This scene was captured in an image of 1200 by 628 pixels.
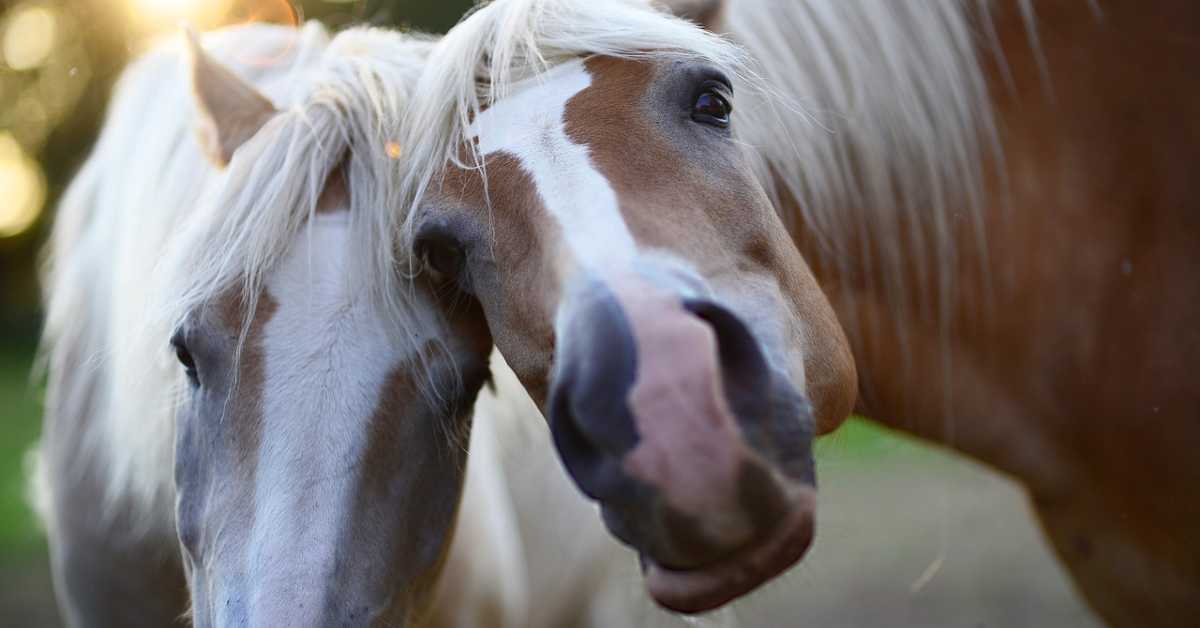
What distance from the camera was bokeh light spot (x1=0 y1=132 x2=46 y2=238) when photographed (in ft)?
56.0

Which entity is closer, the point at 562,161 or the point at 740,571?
the point at 740,571

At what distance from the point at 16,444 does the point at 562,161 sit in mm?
10606

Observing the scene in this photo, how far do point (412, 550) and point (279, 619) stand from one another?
0.92 feet

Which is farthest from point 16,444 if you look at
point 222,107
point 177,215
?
point 222,107

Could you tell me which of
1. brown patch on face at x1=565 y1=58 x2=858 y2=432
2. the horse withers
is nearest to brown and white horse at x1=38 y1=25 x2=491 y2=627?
the horse withers

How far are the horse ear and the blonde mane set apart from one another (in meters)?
0.18

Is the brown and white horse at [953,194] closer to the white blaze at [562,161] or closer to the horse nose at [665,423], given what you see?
the white blaze at [562,161]


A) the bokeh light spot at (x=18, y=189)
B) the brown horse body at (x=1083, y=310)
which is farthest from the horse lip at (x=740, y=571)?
the bokeh light spot at (x=18, y=189)

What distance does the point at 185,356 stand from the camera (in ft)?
5.49

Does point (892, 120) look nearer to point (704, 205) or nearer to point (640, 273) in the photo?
point (704, 205)

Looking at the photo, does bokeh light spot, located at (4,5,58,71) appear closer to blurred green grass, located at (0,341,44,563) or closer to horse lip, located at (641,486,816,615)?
blurred green grass, located at (0,341,44,563)

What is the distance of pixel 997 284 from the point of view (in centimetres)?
223

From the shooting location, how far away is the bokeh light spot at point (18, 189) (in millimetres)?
17062

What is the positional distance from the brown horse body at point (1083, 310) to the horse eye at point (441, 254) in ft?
2.68
